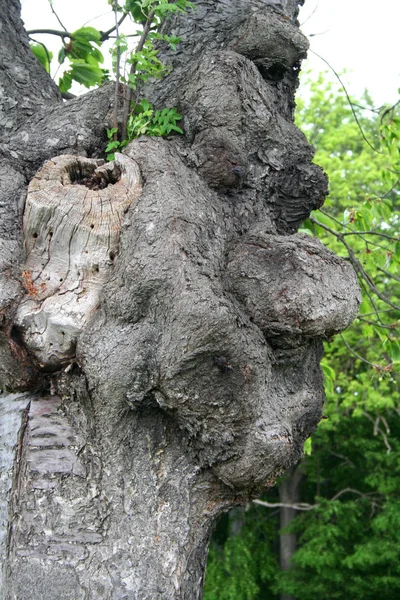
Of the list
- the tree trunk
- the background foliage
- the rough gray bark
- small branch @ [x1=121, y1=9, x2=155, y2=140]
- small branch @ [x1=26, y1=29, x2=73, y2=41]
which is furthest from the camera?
the tree trunk

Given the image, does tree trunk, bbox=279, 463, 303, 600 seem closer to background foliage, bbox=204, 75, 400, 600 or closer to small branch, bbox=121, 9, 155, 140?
background foliage, bbox=204, 75, 400, 600

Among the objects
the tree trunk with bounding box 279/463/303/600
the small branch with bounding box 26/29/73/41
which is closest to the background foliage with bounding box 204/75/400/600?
the tree trunk with bounding box 279/463/303/600

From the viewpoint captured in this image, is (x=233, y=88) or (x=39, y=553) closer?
(x=39, y=553)

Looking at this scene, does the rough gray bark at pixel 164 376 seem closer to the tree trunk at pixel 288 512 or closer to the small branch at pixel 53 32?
the small branch at pixel 53 32

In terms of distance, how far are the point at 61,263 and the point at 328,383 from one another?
103 inches

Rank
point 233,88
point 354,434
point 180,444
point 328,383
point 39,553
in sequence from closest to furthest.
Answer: point 39,553
point 180,444
point 233,88
point 328,383
point 354,434

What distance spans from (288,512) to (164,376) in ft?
50.6

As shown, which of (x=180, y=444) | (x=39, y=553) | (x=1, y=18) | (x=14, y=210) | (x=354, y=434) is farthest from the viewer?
(x=354, y=434)

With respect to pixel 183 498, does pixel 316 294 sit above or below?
above

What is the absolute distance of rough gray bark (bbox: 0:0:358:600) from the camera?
84.8 inches

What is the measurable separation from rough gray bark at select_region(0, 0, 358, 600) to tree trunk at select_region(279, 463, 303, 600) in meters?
14.3

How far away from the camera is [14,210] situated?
2.53 m

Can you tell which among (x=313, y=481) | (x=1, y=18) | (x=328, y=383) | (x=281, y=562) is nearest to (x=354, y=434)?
(x=313, y=481)

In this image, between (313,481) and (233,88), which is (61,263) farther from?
(313,481)
